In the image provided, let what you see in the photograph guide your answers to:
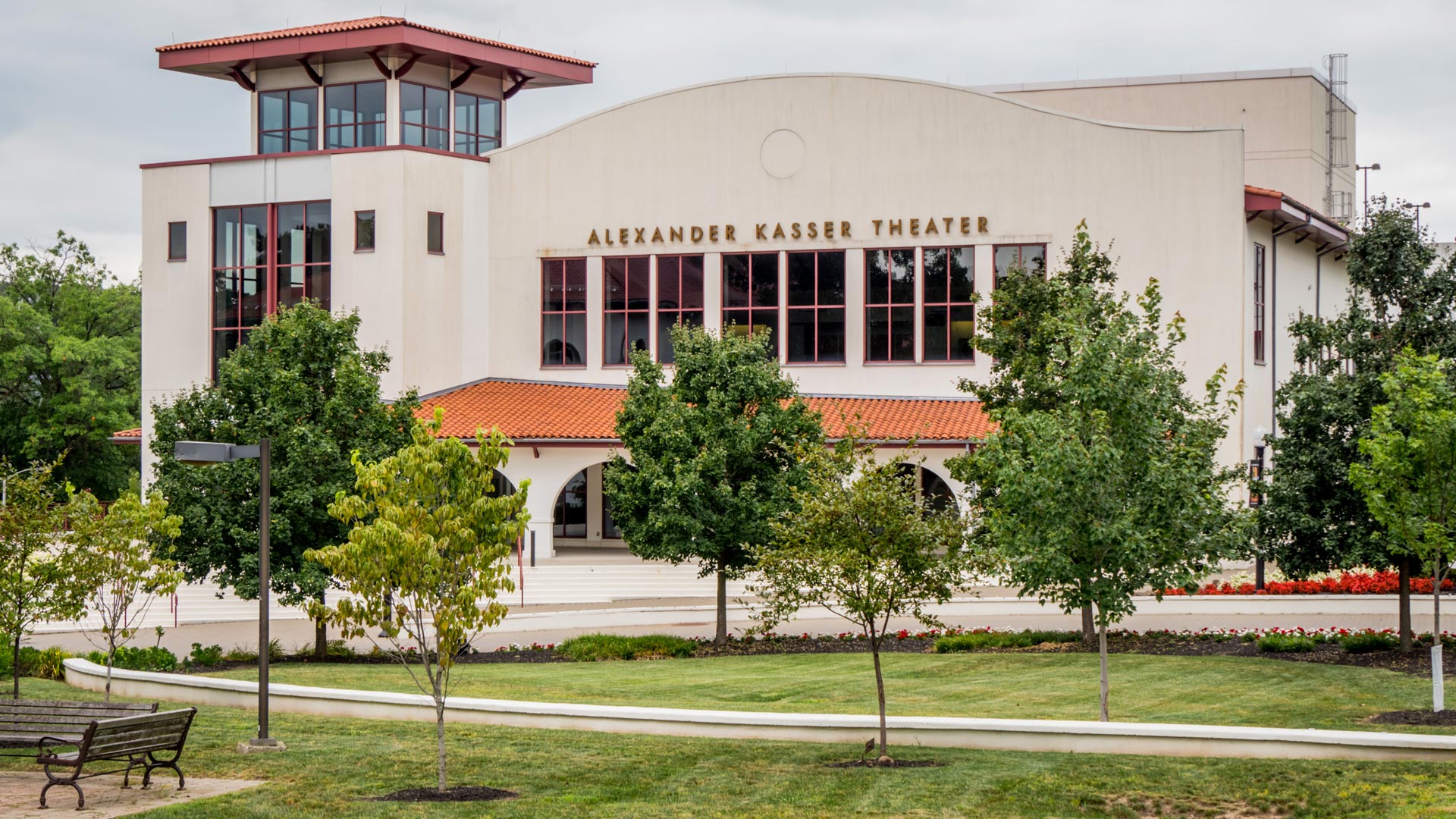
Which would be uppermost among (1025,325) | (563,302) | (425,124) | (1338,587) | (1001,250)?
(425,124)

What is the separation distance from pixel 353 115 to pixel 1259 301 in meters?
27.1

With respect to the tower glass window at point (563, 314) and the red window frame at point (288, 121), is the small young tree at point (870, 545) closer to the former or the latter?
the tower glass window at point (563, 314)

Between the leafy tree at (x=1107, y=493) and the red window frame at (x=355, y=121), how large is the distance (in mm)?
31524

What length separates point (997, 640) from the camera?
27.0 meters

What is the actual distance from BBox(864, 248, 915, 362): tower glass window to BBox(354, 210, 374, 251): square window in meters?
14.2

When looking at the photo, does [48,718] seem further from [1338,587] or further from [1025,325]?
[1338,587]

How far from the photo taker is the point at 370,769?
1466 centimetres

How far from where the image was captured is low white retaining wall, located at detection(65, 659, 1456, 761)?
1441 cm

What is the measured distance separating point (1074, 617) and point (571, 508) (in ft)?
68.4

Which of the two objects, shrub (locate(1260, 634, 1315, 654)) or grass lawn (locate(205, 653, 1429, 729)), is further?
shrub (locate(1260, 634, 1315, 654))

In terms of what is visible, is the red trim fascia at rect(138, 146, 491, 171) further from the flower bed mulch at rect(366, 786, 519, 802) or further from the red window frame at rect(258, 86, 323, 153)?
the flower bed mulch at rect(366, 786, 519, 802)

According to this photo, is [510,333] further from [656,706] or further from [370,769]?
[370,769]

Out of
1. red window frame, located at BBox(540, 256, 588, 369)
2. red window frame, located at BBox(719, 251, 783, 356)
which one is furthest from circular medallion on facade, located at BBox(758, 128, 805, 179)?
red window frame, located at BBox(540, 256, 588, 369)

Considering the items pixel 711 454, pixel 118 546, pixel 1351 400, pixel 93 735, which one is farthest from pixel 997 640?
pixel 93 735
